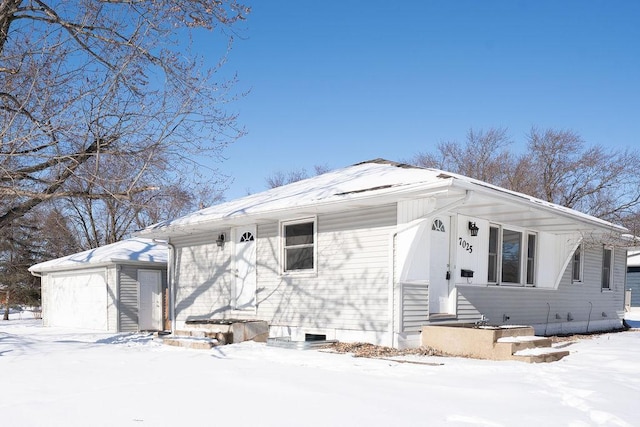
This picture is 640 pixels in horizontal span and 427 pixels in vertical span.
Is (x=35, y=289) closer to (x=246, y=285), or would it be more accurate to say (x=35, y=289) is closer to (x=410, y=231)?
(x=246, y=285)

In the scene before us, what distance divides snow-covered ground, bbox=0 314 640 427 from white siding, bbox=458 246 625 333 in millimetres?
2862

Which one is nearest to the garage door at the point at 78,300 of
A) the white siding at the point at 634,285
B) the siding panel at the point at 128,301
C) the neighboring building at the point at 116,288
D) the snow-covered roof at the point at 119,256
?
the neighboring building at the point at 116,288

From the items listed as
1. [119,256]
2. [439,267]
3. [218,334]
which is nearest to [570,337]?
[439,267]

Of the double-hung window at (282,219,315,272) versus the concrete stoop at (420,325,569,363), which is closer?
the concrete stoop at (420,325,569,363)

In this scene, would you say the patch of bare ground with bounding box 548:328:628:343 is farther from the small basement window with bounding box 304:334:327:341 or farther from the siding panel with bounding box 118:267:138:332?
the siding panel with bounding box 118:267:138:332

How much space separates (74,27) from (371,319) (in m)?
7.11

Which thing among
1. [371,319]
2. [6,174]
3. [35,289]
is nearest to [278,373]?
[371,319]

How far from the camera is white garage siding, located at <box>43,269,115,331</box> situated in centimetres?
1797

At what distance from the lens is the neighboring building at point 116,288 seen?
17.3 meters

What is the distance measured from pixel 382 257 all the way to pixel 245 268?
398 centimetres

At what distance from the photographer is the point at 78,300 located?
63.3 feet

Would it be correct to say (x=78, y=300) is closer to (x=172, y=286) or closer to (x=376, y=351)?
(x=172, y=286)

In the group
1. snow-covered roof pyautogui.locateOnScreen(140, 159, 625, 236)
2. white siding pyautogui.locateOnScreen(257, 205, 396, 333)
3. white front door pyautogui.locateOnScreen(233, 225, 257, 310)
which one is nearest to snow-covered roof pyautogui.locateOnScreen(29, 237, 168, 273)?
snow-covered roof pyautogui.locateOnScreen(140, 159, 625, 236)

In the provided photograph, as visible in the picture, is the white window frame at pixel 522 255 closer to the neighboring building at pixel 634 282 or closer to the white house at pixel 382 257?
the white house at pixel 382 257
